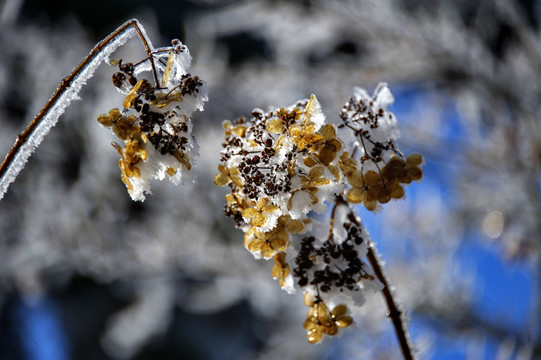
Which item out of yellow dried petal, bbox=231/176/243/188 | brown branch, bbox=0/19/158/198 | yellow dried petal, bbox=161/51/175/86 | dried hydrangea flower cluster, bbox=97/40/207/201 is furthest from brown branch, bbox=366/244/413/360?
brown branch, bbox=0/19/158/198

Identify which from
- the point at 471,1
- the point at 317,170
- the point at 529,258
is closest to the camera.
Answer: the point at 317,170

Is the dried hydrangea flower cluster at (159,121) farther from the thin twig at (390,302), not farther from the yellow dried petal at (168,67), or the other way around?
the thin twig at (390,302)

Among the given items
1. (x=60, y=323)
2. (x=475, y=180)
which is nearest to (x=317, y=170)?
(x=475, y=180)

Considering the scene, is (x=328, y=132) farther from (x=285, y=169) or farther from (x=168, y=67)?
(x=168, y=67)

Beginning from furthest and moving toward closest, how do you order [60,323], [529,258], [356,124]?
[60,323] < [529,258] < [356,124]

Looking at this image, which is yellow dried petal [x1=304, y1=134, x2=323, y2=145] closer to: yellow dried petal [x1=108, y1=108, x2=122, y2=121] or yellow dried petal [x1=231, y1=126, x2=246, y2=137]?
yellow dried petal [x1=231, y1=126, x2=246, y2=137]

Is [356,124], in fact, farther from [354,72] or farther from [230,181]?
[354,72]
